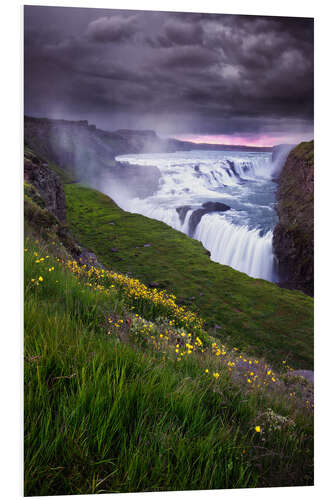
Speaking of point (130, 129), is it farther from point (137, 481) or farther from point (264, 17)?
point (137, 481)

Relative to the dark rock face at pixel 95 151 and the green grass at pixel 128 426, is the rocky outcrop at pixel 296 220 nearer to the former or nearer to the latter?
the dark rock face at pixel 95 151

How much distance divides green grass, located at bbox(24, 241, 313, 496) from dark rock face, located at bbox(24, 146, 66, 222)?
507 cm

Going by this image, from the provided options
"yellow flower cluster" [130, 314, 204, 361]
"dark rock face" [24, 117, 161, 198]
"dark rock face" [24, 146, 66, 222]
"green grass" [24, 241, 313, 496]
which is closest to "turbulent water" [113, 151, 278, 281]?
"dark rock face" [24, 117, 161, 198]

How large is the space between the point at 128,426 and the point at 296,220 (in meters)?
4.58

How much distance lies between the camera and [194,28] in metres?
4.88

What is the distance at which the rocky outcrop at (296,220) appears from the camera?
5367mm

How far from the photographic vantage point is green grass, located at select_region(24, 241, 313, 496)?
2207 mm

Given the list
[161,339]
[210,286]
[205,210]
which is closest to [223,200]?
[205,210]

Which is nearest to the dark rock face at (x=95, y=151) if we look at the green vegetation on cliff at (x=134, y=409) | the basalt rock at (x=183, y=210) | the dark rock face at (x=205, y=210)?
the basalt rock at (x=183, y=210)

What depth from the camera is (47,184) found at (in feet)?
27.8

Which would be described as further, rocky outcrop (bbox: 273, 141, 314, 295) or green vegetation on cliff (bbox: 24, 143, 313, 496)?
rocky outcrop (bbox: 273, 141, 314, 295)

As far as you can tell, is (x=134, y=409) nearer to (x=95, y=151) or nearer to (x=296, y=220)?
(x=296, y=220)

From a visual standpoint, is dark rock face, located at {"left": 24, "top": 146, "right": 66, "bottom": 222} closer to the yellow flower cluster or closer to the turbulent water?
the turbulent water

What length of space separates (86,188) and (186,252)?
8.39ft
